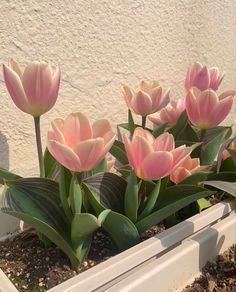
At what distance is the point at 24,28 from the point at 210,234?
47cm

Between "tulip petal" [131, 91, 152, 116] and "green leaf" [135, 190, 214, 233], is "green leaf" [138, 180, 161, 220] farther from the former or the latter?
"tulip petal" [131, 91, 152, 116]

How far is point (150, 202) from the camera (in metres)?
0.60

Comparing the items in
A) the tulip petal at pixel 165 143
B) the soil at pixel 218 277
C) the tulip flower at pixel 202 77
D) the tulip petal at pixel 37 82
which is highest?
the tulip petal at pixel 37 82

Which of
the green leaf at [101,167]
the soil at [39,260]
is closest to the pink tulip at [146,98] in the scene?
the green leaf at [101,167]

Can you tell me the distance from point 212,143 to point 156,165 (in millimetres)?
267

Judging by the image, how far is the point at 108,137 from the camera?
0.50 metres

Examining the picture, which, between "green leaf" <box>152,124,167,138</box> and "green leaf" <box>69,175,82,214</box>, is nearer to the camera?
"green leaf" <box>69,175,82,214</box>

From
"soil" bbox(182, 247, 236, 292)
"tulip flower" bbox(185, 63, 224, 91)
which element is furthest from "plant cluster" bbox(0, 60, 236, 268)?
"soil" bbox(182, 247, 236, 292)

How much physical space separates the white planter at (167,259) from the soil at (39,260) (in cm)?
5

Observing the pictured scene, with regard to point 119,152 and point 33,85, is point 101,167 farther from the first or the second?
point 33,85

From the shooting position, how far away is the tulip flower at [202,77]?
72 centimetres

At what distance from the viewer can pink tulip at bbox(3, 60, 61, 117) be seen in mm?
514

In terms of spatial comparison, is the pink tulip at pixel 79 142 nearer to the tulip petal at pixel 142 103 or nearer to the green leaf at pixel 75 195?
the green leaf at pixel 75 195

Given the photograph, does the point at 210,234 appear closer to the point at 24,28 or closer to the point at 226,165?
the point at 226,165
